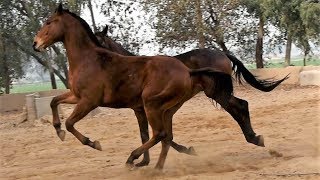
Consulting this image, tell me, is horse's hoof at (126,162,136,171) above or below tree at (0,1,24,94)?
below

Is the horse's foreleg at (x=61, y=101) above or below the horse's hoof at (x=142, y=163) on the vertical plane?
above

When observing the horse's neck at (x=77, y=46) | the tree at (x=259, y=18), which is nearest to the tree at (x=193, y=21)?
the tree at (x=259, y=18)

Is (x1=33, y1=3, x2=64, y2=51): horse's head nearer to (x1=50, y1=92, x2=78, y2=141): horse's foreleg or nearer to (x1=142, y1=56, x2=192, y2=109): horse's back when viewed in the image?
(x1=50, y1=92, x2=78, y2=141): horse's foreleg

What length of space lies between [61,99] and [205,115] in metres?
6.83

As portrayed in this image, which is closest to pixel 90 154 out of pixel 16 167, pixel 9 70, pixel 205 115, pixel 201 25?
pixel 16 167

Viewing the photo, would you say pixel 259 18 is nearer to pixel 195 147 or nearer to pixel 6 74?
pixel 6 74

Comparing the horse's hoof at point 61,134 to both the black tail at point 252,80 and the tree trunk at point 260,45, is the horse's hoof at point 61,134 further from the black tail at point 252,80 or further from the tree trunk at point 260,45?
the tree trunk at point 260,45

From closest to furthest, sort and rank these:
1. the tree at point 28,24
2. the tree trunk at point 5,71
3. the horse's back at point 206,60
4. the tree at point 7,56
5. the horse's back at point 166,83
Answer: the horse's back at point 166,83
the horse's back at point 206,60
the tree at point 28,24
the tree at point 7,56
the tree trunk at point 5,71

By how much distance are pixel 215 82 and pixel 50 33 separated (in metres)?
2.14

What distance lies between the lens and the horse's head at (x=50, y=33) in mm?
6324

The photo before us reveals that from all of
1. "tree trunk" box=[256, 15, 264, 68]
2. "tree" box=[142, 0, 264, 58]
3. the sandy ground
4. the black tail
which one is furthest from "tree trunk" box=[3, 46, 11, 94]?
the black tail

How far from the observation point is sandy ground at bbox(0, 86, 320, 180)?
5.96 meters

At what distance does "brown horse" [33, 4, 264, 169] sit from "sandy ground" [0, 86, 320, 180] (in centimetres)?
66

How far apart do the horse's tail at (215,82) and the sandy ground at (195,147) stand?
0.88 metres
